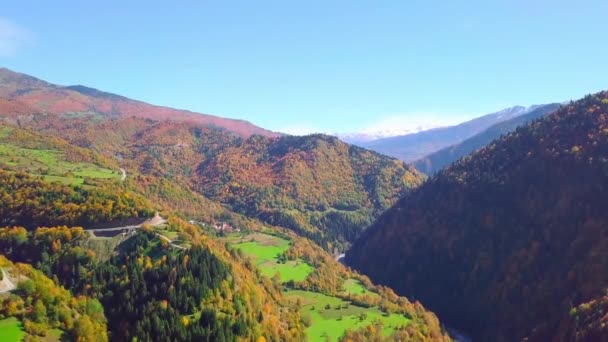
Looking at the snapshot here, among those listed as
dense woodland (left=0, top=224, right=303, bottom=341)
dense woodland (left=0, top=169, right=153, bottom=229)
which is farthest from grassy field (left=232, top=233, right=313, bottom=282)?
dense woodland (left=0, top=169, right=153, bottom=229)

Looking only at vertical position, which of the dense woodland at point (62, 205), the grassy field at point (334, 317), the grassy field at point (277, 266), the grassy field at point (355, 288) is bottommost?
the grassy field at point (355, 288)

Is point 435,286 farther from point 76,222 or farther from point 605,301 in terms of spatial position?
point 76,222

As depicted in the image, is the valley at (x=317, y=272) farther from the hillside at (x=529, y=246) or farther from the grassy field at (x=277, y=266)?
the grassy field at (x=277, y=266)

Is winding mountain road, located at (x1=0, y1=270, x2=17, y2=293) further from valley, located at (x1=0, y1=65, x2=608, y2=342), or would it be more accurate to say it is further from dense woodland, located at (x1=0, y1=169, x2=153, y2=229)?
dense woodland, located at (x1=0, y1=169, x2=153, y2=229)

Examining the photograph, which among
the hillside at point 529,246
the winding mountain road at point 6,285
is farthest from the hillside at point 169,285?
the hillside at point 529,246

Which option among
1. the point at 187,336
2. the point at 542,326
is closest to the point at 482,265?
the point at 542,326
